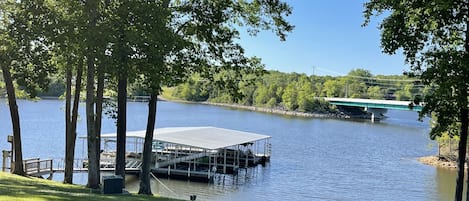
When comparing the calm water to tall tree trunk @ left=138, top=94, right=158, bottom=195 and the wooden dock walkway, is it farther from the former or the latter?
tall tree trunk @ left=138, top=94, right=158, bottom=195

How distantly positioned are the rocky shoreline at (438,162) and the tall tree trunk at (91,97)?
39.5m

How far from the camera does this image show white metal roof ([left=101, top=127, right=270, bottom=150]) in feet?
122

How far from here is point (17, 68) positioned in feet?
54.9

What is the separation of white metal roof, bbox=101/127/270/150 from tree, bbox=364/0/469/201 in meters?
24.0

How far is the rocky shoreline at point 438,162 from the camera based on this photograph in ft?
158

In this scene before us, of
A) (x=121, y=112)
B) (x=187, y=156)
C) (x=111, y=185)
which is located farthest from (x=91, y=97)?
(x=187, y=156)

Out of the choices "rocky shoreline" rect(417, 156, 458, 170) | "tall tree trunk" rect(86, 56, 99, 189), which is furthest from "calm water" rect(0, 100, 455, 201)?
"tall tree trunk" rect(86, 56, 99, 189)

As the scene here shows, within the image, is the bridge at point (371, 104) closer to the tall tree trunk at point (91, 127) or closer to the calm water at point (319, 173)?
the calm water at point (319, 173)

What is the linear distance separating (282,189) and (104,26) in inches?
936

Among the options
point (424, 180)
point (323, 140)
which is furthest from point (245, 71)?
point (323, 140)

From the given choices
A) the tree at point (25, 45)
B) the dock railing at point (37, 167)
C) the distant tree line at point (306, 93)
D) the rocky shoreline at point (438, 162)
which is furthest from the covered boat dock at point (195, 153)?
the distant tree line at point (306, 93)

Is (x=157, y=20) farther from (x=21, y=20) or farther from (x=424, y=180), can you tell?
(x=424, y=180)

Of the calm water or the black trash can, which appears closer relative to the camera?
the black trash can

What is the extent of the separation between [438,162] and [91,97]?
42.4 m
